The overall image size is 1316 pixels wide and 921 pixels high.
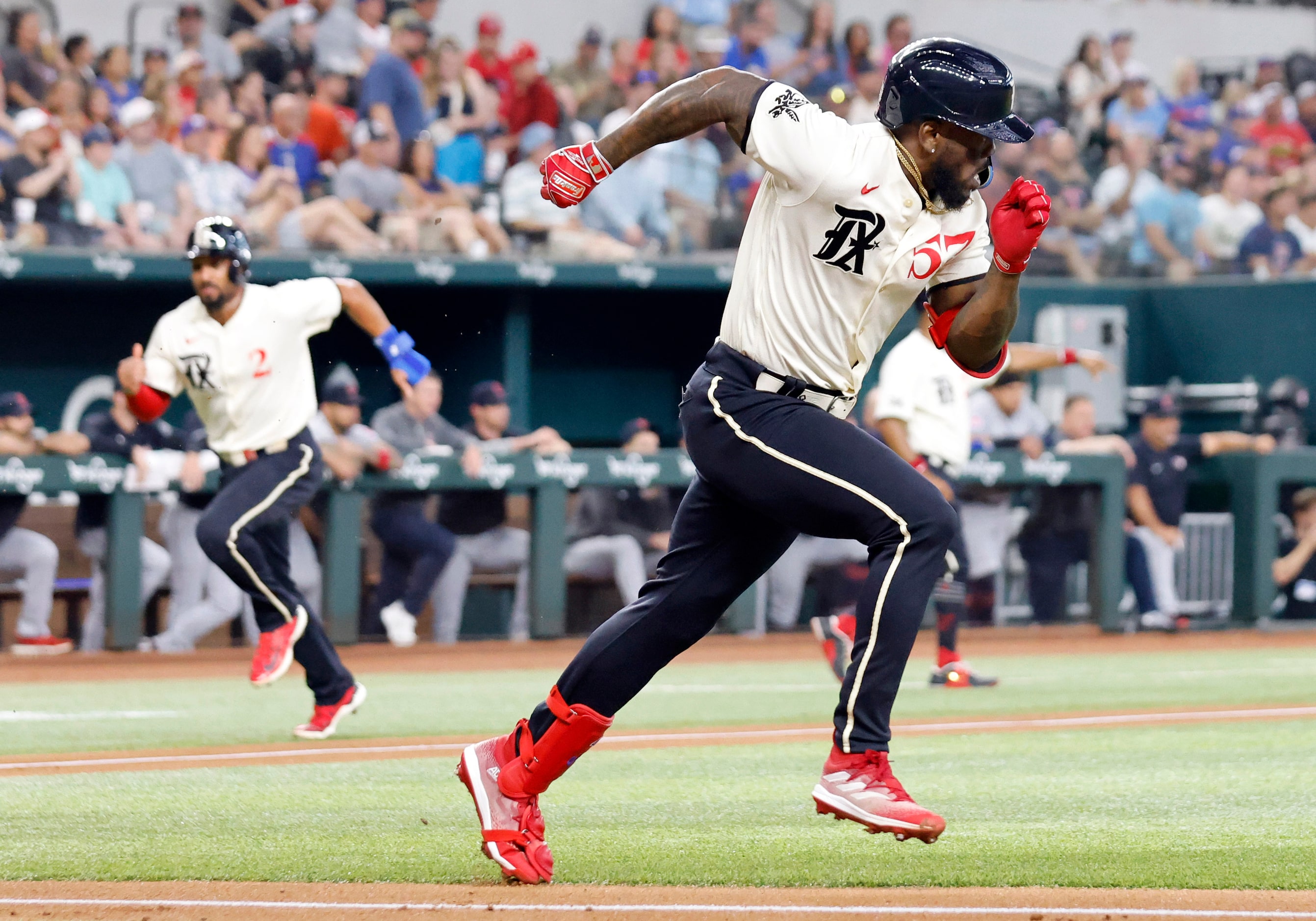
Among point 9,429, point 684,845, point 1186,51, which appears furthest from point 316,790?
point 1186,51

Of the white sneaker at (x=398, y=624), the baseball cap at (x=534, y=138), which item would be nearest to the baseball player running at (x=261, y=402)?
the white sneaker at (x=398, y=624)

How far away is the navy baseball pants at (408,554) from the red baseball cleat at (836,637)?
3.54 m

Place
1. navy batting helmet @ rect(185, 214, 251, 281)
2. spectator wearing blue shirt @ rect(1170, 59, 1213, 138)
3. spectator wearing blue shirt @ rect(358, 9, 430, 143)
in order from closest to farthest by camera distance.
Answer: navy batting helmet @ rect(185, 214, 251, 281) < spectator wearing blue shirt @ rect(358, 9, 430, 143) < spectator wearing blue shirt @ rect(1170, 59, 1213, 138)

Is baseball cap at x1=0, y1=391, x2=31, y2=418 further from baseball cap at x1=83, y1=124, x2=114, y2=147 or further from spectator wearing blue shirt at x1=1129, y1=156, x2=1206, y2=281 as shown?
spectator wearing blue shirt at x1=1129, y1=156, x2=1206, y2=281

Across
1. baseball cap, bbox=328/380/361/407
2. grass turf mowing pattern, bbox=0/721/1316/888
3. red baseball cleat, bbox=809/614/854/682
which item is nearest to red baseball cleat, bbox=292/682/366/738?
grass turf mowing pattern, bbox=0/721/1316/888

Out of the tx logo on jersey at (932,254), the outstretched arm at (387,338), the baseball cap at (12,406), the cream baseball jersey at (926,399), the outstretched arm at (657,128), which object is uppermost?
the outstretched arm at (657,128)

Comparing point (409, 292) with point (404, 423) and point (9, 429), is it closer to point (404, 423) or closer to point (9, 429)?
point (404, 423)

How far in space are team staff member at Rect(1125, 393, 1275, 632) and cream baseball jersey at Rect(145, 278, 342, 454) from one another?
8125 millimetres

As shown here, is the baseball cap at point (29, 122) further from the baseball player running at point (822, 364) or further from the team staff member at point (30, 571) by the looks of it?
the baseball player running at point (822, 364)

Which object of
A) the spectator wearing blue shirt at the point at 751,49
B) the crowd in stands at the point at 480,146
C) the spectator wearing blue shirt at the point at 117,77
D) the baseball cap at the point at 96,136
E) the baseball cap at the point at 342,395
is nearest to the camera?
the baseball cap at the point at 342,395

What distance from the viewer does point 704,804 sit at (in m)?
5.51

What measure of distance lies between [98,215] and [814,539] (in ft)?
18.5

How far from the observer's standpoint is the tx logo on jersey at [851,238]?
403 centimetres

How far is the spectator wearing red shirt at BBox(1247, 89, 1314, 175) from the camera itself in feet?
59.7
